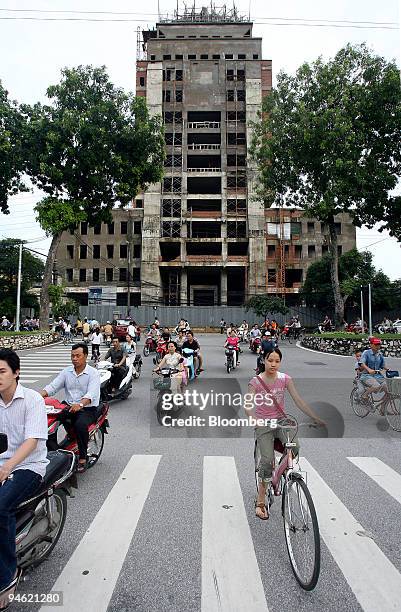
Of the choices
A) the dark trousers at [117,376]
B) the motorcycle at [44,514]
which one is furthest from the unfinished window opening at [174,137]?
the motorcycle at [44,514]

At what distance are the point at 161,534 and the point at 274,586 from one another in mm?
1163

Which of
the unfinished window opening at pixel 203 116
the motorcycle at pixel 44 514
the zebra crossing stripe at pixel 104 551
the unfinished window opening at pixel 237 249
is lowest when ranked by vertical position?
the zebra crossing stripe at pixel 104 551

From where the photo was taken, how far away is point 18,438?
317cm

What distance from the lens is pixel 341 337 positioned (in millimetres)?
24344

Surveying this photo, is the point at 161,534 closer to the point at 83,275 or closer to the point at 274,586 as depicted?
the point at 274,586

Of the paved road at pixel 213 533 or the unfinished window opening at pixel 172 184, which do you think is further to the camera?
the unfinished window opening at pixel 172 184

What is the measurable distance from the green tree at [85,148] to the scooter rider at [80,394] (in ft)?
69.5

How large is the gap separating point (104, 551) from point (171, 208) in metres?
52.3

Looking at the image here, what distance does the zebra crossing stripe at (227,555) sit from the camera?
2.98 meters

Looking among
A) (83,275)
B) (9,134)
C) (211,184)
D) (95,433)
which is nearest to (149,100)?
(211,184)

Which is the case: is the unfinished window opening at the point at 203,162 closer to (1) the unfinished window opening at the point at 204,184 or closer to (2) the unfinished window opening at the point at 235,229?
(1) the unfinished window opening at the point at 204,184

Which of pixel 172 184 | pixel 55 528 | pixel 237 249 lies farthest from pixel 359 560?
pixel 172 184

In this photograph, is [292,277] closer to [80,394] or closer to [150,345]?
[150,345]

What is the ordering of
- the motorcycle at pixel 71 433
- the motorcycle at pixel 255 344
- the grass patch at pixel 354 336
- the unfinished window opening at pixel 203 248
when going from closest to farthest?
the motorcycle at pixel 71 433, the motorcycle at pixel 255 344, the grass patch at pixel 354 336, the unfinished window opening at pixel 203 248
